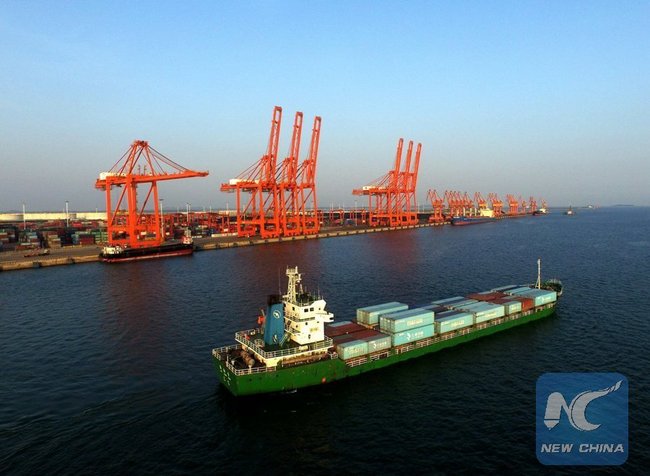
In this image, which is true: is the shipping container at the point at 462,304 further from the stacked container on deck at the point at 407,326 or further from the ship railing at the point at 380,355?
the ship railing at the point at 380,355

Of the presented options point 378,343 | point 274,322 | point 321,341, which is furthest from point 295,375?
point 378,343

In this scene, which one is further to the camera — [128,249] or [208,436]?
[128,249]

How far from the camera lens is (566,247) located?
117 m

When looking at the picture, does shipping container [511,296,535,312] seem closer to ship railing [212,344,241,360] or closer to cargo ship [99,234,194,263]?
ship railing [212,344,241,360]

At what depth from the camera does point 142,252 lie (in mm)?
104125

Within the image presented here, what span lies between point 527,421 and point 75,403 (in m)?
33.0

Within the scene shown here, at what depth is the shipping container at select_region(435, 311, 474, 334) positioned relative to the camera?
39803 mm

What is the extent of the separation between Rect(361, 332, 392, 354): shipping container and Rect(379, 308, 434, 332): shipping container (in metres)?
1.41

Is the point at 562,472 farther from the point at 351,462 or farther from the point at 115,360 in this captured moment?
the point at 115,360

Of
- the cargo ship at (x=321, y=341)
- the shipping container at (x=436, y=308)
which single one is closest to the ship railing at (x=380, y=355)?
the cargo ship at (x=321, y=341)

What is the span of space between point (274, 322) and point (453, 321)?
19457mm

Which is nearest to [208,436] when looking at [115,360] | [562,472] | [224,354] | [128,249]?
[224,354]

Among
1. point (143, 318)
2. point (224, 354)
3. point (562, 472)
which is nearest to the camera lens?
point (562, 472)

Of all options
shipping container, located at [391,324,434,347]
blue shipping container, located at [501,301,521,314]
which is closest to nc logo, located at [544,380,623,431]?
Answer: shipping container, located at [391,324,434,347]
